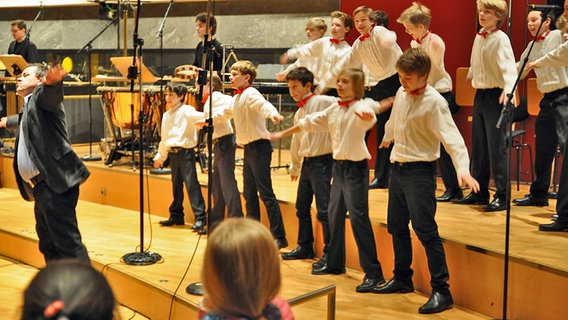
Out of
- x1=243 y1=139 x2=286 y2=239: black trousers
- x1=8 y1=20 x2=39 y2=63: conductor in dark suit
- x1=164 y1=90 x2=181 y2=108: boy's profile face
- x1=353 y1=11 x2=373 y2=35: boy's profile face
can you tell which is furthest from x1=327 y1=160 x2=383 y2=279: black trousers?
x1=8 y1=20 x2=39 y2=63: conductor in dark suit

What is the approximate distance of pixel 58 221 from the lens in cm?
460

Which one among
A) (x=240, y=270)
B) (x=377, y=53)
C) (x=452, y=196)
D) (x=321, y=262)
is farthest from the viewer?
(x=377, y=53)

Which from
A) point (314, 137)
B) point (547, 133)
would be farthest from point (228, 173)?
point (547, 133)

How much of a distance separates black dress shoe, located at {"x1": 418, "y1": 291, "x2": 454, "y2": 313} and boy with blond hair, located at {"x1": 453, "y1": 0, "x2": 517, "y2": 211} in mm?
1199

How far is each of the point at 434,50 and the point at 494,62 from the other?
0.56 meters

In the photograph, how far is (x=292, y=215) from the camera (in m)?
5.70

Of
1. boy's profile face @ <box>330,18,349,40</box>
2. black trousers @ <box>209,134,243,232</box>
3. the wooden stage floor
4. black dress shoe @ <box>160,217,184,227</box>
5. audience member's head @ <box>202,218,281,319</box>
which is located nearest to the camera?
audience member's head @ <box>202,218,281,319</box>

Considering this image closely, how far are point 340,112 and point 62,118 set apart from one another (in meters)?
1.67

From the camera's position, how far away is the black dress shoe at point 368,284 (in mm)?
4660

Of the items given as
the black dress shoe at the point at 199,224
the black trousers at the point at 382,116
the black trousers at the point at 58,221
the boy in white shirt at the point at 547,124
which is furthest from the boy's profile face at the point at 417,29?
the black trousers at the point at 58,221

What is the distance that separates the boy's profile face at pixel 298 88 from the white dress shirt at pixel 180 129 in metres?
1.33

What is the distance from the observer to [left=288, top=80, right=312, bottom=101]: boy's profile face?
204 inches

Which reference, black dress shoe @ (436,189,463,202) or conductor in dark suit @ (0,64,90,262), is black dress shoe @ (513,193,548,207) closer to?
black dress shoe @ (436,189,463,202)

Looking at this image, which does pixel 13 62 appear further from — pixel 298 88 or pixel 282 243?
pixel 298 88
